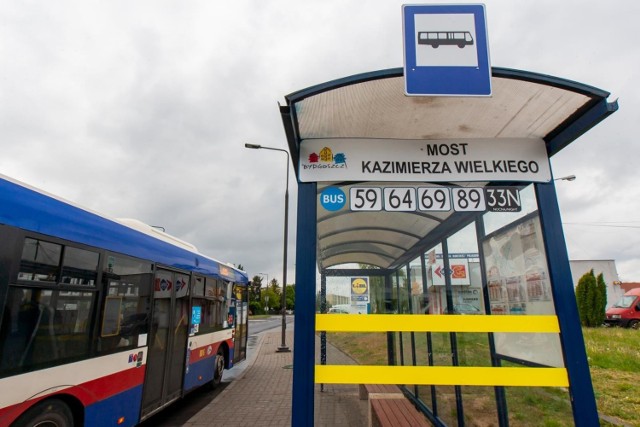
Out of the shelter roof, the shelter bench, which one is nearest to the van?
the shelter bench

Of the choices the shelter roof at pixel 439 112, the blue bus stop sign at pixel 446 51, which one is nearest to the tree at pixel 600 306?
the shelter roof at pixel 439 112

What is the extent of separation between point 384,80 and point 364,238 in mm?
2230

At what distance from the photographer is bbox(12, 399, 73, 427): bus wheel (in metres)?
3.47

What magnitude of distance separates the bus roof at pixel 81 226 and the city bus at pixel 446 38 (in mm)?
3805

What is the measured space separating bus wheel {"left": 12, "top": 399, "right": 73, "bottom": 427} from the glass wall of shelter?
2701mm

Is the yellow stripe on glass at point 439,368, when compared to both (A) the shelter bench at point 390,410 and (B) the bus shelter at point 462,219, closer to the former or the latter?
(B) the bus shelter at point 462,219

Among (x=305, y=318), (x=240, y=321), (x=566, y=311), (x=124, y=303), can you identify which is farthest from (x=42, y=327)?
(x=240, y=321)

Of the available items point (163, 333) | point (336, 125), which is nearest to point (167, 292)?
point (163, 333)

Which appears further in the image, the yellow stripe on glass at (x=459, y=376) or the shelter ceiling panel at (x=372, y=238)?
the shelter ceiling panel at (x=372, y=238)

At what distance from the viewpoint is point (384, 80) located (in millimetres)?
2996

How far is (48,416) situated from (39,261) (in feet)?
4.81

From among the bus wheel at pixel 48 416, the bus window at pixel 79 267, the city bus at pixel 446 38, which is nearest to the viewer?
the city bus at pixel 446 38

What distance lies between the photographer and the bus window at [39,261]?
3553 mm

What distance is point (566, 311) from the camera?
3.05 m
